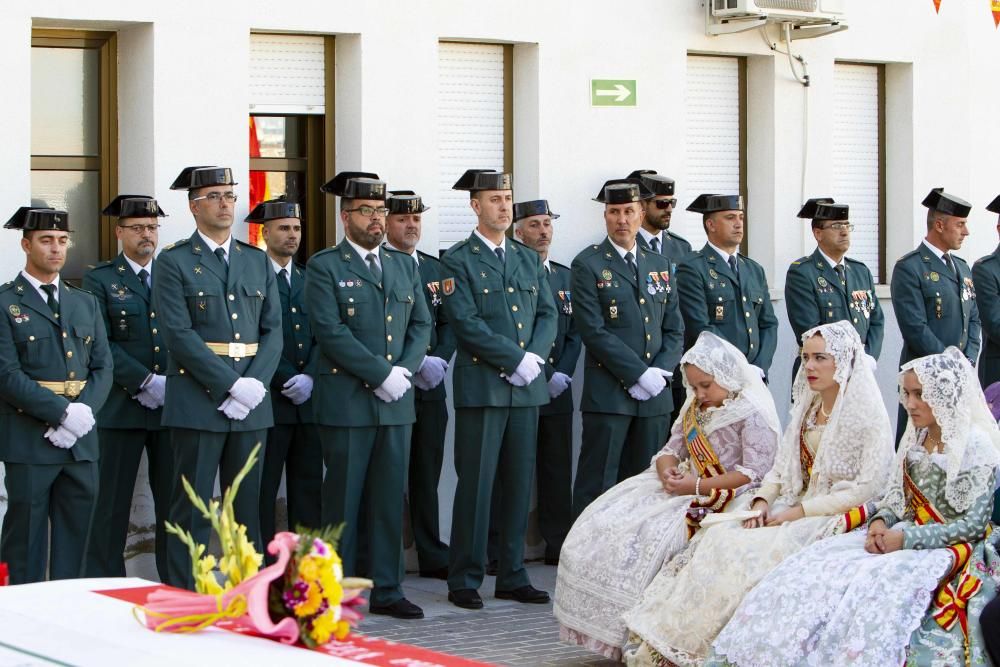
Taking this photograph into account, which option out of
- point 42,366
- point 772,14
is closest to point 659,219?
point 772,14

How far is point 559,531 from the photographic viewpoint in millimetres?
9477

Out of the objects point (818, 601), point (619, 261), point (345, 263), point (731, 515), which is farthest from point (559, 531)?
point (818, 601)

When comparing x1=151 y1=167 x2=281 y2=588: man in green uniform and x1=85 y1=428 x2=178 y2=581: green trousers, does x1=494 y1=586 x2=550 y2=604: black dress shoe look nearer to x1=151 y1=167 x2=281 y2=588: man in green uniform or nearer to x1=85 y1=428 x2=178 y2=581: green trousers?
x1=151 y1=167 x2=281 y2=588: man in green uniform

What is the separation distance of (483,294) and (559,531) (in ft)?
5.57

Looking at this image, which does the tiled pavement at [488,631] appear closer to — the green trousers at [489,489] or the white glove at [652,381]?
the green trousers at [489,489]

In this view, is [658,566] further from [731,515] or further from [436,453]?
[436,453]

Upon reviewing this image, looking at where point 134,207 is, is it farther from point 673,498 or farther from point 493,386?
point 673,498

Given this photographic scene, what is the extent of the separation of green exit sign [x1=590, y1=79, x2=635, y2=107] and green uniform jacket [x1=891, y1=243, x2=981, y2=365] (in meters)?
1.93

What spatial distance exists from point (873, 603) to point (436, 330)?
3893mm

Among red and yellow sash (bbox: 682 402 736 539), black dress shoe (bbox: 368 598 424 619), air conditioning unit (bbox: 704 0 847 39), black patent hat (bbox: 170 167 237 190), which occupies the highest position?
air conditioning unit (bbox: 704 0 847 39)

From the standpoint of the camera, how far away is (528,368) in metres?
8.36

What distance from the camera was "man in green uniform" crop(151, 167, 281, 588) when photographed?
7.68m

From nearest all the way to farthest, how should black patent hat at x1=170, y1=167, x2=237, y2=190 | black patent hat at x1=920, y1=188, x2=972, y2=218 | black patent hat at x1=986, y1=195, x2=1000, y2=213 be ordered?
black patent hat at x1=170, y1=167, x2=237, y2=190 → black patent hat at x1=920, y1=188, x2=972, y2=218 → black patent hat at x1=986, y1=195, x2=1000, y2=213

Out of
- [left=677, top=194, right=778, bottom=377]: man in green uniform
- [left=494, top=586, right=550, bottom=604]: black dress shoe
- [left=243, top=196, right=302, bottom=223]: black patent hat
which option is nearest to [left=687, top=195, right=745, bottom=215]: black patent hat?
[left=677, top=194, right=778, bottom=377]: man in green uniform
